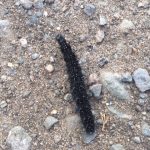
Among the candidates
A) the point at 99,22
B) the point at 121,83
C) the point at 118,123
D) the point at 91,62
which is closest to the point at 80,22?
the point at 99,22

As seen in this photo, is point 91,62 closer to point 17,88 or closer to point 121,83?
point 121,83

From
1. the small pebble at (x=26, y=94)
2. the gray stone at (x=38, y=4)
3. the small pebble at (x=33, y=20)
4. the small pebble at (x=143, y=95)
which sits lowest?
the small pebble at (x=26, y=94)

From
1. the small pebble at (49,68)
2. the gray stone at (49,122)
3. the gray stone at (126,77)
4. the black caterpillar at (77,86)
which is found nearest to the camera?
the black caterpillar at (77,86)

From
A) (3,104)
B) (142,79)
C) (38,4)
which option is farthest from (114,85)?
(38,4)

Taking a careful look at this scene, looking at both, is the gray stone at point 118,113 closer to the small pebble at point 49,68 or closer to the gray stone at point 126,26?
the small pebble at point 49,68

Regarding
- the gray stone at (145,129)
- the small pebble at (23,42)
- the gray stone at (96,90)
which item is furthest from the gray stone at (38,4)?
the gray stone at (145,129)

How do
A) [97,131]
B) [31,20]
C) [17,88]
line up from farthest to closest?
[31,20]
[17,88]
[97,131]

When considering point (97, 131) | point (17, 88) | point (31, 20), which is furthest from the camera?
point (31, 20)
